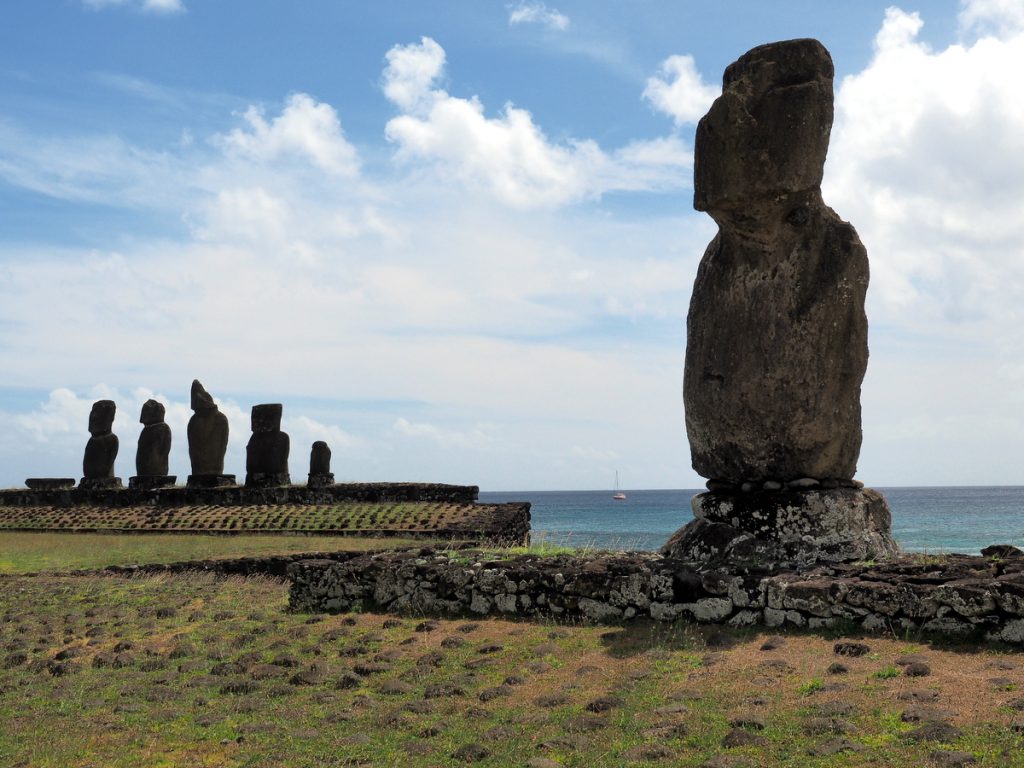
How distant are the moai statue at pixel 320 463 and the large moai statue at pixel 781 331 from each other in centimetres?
2802

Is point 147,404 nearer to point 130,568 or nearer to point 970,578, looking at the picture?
point 130,568

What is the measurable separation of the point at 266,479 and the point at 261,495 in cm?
113

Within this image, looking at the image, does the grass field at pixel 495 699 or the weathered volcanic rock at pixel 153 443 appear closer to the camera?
the grass field at pixel 495 699

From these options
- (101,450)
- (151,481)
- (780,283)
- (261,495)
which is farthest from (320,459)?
(780,283)

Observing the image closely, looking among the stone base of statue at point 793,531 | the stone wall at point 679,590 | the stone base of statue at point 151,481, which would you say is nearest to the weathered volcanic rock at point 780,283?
the stone base of statue at point 793,531

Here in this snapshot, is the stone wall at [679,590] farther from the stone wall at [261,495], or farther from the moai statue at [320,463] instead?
the moai statue at [320,463]

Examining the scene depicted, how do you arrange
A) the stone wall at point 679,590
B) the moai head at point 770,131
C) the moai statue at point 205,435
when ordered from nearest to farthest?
1. the stone wall at point 679,590
2. the moai head at point 770,131
3. the moai statue at point 205,435

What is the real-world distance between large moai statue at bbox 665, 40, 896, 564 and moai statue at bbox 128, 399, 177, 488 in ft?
107

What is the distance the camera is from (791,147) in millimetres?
9852

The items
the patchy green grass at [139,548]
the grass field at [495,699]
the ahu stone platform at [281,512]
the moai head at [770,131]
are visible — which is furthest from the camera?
the ahu stone platform at [281,512]

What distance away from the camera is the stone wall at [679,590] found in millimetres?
8148

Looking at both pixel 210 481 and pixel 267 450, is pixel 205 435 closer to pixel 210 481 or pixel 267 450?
pixel 210 481

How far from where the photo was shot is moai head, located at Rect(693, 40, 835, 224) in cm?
983

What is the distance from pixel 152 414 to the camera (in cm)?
4047
